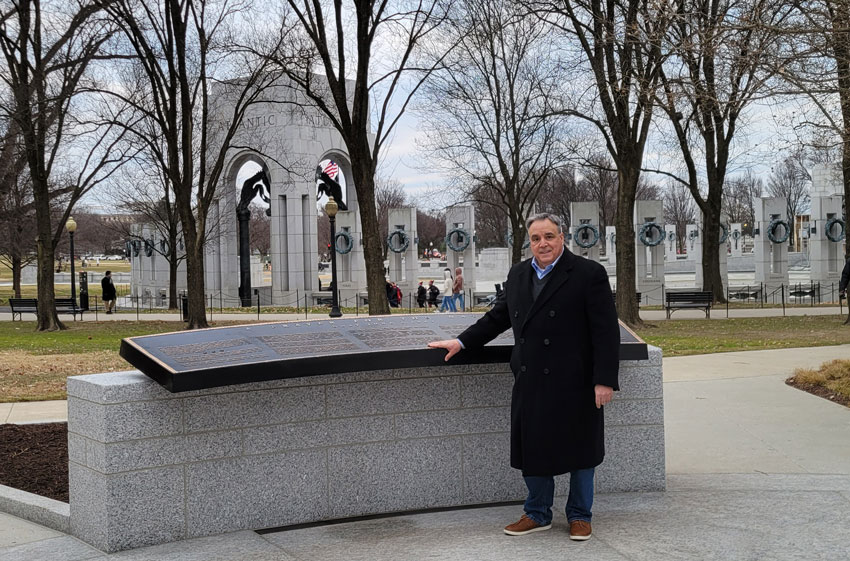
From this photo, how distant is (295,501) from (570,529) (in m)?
1.74

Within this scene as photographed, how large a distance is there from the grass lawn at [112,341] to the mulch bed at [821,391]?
12.9ft

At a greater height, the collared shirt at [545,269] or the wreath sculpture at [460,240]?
the wreath sculpture at [460,240]

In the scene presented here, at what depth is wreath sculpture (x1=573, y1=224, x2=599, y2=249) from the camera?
3631 centimetres

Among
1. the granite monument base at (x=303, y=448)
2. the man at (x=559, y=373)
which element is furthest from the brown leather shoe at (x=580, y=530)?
the granite monument base at (x=303, y=448)

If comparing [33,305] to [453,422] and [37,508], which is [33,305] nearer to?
[37,508]

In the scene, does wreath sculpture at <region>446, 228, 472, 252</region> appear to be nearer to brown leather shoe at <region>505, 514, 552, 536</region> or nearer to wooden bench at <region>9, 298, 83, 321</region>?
wooden bench at <region>9, 298, 83, 321</region>

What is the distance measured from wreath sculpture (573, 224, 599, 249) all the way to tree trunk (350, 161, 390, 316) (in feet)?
60.3

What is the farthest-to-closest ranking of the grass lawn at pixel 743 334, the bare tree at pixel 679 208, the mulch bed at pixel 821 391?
the bare tree at pixel 679 208 < the grass lawn at pixel 743 334 < the mulch bed at pixel 821 391

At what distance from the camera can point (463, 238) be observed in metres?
39.2

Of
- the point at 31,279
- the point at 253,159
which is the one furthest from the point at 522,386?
the point at 31,279

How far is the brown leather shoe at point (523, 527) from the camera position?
532 cm

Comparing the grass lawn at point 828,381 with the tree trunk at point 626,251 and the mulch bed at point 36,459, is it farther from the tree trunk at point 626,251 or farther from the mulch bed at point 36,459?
the tree trunk at point 626,251

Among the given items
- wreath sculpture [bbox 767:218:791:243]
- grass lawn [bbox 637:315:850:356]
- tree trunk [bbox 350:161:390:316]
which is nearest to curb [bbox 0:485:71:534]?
grass lawn [bbox 637:315:850:356]

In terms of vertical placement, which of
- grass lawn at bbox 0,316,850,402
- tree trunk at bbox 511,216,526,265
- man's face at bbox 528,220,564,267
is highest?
tree trunk at bbox 511,216,526,265
